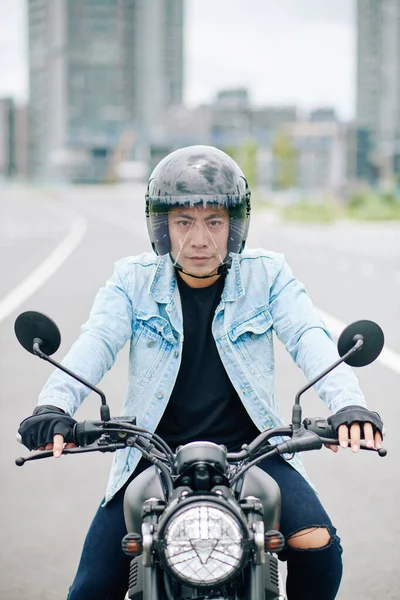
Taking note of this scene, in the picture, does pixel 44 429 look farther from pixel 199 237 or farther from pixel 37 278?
pixel 37 278

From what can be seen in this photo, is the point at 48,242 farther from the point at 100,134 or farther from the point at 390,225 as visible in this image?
the point at 100,134

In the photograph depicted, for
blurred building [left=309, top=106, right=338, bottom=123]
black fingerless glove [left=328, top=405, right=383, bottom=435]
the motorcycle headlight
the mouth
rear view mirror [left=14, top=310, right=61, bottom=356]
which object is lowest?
the motorcycle headlight

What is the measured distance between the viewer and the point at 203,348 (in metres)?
3.23

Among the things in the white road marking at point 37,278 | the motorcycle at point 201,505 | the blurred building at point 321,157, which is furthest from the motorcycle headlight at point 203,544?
the blurred building at point 321,157

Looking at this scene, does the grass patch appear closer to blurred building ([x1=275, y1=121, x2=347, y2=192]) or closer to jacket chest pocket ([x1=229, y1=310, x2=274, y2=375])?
jacket chest pocket ([x1=229, y1=310, x2=274, y2=375])

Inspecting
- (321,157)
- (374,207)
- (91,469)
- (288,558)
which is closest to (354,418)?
(288,558)

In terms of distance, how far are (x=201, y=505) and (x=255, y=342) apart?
108cm

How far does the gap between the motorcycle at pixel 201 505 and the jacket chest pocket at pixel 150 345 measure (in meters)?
0.41

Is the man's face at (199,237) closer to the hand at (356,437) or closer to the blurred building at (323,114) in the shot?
the hand at (356,437)

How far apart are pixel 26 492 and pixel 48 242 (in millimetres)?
24807

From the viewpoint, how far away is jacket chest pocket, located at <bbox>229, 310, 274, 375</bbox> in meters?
3.20

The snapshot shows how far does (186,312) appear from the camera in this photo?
3.29m

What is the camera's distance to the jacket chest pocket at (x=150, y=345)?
318cm

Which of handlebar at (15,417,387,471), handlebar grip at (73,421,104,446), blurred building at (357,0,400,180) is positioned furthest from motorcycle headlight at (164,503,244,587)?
blurred building at (357,0,400,180)
